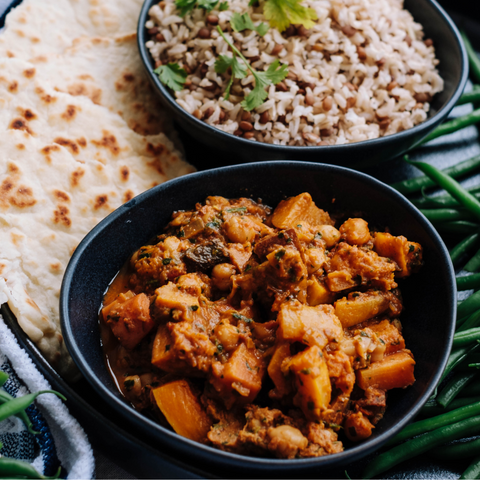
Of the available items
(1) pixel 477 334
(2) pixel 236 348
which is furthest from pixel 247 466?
(1) pixel 477 334

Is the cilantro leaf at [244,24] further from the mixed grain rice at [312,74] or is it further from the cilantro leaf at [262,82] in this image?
the cilantro leaf at [262,82]

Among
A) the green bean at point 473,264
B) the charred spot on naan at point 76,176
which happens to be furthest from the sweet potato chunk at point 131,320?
the green bean at point 473,264

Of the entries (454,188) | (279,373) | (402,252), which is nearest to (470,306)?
(402,252)

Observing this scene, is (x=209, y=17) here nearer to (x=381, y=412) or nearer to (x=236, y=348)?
(x=236, y=348)

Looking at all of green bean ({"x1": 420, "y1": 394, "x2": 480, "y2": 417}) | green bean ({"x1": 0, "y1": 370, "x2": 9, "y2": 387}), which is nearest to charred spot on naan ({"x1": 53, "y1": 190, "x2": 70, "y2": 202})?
green bean ({"x1": 0, "y1": 370, "x2": 9, "y2": 387})

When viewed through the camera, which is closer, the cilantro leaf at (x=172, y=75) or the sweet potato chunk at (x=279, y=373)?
the sweet potato chunk at (x=279, y=373)

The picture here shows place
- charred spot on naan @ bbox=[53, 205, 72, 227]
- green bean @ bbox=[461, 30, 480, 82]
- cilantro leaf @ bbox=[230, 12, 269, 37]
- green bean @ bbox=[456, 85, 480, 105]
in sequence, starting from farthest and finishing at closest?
green bean @ bbox=[461, 30, 480, 82]
green bean @ bbox=[456, 85, 480, 105]
cilantro leaf @ bbox=[230, 12, 269, 37]
charred spot on naan @ bbox=[53, 205, 72, 227]

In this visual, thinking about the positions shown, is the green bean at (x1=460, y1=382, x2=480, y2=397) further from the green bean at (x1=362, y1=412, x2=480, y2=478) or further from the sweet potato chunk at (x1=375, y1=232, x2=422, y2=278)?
the sweet potato chunk at (x1=375, y1=232, x2=422, y2=278)
